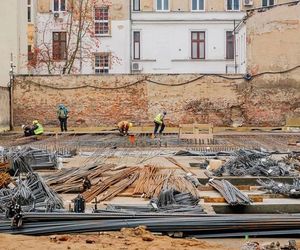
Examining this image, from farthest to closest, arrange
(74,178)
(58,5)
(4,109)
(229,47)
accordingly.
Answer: (58,5), (229,47), (4,109), (74,178)

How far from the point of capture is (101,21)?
154 feet

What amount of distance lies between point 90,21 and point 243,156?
105ft

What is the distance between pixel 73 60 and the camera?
44688mm

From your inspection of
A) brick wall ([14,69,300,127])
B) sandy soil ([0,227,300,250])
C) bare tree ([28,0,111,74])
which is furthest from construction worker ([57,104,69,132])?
sandy soil ([0,227,300,250])

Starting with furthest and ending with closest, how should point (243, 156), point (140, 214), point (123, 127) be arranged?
point (123, 127), point (243, 156), point (140, 214)

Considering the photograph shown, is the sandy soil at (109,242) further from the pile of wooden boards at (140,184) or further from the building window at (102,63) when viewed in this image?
the building window at (102,63)

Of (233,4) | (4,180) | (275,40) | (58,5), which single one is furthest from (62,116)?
(4,180)

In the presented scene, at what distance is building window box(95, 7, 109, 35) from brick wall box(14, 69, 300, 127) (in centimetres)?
1176

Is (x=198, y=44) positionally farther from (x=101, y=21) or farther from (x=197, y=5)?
(x=101, y=21)

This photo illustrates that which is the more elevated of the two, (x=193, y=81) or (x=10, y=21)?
(x=10, y=21)

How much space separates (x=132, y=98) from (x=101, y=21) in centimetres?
1286

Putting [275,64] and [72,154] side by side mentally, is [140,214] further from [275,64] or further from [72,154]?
[275,64]

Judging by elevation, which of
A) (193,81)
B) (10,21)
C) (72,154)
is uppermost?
(10,21)

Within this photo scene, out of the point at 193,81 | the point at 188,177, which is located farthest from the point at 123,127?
the point at 188,177
